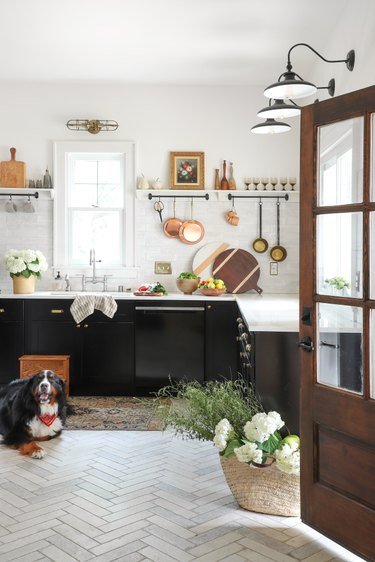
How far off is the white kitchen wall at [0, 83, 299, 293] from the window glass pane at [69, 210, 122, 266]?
233mm

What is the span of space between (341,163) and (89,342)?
3.77 metres

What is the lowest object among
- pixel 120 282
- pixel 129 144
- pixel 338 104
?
pixel 120 282

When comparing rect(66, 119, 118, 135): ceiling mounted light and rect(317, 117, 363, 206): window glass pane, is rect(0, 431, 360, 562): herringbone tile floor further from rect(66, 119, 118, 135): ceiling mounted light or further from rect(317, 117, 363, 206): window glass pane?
rect(66, 119, 118, 135): ceiling mounted light

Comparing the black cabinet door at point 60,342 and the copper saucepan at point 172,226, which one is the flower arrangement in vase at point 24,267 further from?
the copper saucepan at point 172,226

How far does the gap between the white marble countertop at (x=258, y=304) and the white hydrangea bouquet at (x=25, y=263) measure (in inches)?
8.7

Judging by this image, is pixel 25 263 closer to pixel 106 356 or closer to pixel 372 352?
pixel 106 356

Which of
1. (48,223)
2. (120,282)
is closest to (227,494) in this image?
(120,282)

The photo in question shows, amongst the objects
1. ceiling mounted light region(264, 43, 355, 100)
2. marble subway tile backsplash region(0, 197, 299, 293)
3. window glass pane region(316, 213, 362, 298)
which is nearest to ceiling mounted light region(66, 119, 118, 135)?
marble subway tile backsplash region(0, 197, 299, 293)

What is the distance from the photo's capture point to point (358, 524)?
8.93 feet

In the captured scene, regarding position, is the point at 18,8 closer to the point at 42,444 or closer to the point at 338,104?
the point at 338,104

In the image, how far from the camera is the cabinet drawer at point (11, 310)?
6.04 meters

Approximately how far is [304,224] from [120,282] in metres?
3.86

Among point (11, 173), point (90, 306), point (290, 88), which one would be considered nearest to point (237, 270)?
point (90, 306)

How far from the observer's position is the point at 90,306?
19.5 feet
